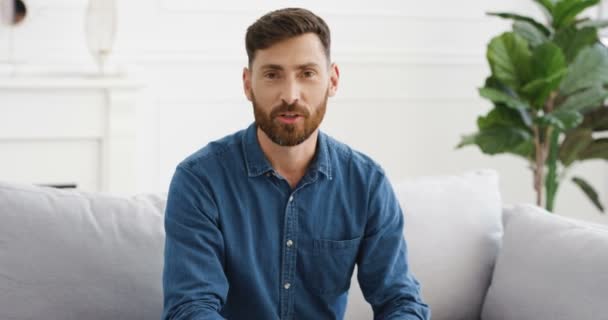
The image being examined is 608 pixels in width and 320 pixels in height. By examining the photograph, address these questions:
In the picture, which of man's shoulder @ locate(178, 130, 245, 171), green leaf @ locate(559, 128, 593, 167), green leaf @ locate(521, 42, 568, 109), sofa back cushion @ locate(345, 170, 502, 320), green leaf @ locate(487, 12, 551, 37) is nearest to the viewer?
man's shoulder @ locate(178, 130, 245, 171)

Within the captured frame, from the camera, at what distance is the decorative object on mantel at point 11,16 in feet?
10.6

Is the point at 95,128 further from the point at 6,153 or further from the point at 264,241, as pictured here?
the point at 264,241

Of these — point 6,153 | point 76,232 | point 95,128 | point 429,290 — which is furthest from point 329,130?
point 76,232

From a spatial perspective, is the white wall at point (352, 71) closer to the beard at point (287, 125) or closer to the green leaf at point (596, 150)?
the green leaf at point (596, 150)

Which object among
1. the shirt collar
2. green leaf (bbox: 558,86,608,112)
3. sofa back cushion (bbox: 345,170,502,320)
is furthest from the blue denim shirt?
green leaf (bbox: 558,86,608,112)

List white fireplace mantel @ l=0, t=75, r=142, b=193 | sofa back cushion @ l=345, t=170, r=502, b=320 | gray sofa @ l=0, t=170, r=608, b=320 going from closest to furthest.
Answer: gray sofa @ l=0, t=170, r=608, b=320
sofa back cushion @ l=345, t=170, r=502, b=320
white fireplace mantel @ l=0, t=75, r=142, b=193

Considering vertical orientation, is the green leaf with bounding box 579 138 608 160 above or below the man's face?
below

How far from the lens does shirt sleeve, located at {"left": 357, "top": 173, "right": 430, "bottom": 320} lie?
70.5 inches

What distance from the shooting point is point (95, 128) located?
3.02 metres

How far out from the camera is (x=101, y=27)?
10.2 ft

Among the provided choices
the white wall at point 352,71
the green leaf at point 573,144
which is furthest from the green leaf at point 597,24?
the white wall at point 352,71

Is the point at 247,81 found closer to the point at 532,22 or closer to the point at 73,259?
the point at 73,259

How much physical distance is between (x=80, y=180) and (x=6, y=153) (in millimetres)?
246

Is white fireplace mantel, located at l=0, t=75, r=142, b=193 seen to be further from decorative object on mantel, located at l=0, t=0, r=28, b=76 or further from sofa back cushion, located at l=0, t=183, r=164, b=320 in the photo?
sofa back cushion, located at l=0, t=183, r=164, b=320
